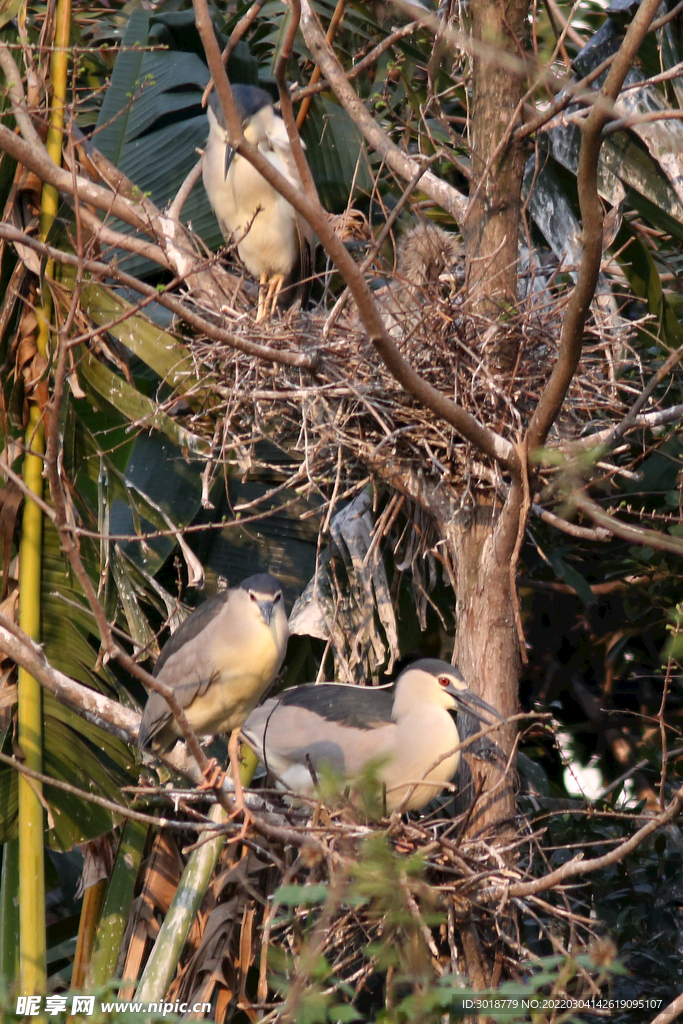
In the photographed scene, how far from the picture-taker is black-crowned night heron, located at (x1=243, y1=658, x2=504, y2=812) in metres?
2.94

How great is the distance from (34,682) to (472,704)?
4.73ft

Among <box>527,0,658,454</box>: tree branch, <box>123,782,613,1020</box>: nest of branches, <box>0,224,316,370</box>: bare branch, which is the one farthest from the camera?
<box>0,224,316,370</box>: bare branch

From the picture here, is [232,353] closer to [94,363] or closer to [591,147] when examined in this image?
[94,363]

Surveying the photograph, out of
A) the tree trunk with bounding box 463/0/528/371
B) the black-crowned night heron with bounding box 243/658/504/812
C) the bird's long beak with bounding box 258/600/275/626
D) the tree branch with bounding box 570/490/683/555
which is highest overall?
the tree trunk with bounding box 463/0/528/371

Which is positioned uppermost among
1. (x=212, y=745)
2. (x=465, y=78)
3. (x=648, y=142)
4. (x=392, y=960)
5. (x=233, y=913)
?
(x=465, y=78)

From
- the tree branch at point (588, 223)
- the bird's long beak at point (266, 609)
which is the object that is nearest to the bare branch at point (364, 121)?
the tree branch at point (588, 223)

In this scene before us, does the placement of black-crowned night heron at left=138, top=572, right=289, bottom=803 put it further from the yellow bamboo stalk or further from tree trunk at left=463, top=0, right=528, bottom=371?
A: tree trunk at left=463, top=0, right=528, bottom=371

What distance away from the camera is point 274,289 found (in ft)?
14.1

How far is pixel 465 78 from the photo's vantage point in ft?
11.9

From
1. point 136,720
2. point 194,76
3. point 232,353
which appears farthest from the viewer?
point 194,76

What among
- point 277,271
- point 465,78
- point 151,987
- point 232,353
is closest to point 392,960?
point 151,987

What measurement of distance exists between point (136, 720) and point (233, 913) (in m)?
0.91

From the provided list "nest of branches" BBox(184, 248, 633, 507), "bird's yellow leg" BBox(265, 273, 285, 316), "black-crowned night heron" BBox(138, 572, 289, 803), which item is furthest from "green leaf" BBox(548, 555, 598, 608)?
"bird's yellow leg" BBox(265, 273, 285, 316)

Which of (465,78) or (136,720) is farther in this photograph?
(465,78)
